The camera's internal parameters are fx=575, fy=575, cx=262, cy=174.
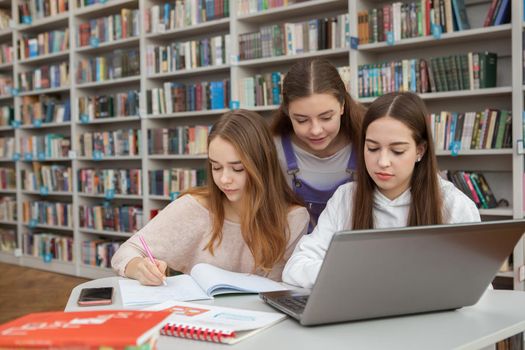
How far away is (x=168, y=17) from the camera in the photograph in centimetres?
467

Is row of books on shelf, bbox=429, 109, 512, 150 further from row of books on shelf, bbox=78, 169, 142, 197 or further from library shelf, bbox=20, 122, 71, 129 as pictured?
library shelf, bbox=20, 122, 71, 129

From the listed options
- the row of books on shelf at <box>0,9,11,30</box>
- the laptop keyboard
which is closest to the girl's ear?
the laptop keyboard

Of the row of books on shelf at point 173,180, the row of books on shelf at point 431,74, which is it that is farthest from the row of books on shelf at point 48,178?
the row of books on shelf at point 431,74

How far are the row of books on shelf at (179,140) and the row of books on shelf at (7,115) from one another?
214cm

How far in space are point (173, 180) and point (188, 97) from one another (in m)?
0.68

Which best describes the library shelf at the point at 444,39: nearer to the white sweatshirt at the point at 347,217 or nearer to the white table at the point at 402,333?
the white sweatshirt at the point at 347,217

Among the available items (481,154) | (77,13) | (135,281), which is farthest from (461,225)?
(77,13)

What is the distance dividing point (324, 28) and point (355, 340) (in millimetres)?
3079

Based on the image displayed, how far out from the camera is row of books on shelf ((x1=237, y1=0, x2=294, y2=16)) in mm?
4000

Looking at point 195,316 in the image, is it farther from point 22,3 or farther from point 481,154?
point 22,3

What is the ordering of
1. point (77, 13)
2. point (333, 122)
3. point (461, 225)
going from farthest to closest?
point (77, 13) < point (333, 122) < point (461, 225)

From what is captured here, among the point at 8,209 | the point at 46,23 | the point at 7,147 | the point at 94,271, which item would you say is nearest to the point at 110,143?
the point at 94,271

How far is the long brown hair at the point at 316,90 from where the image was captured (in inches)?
73.2

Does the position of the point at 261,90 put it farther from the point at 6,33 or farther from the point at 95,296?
the point at 6,33
